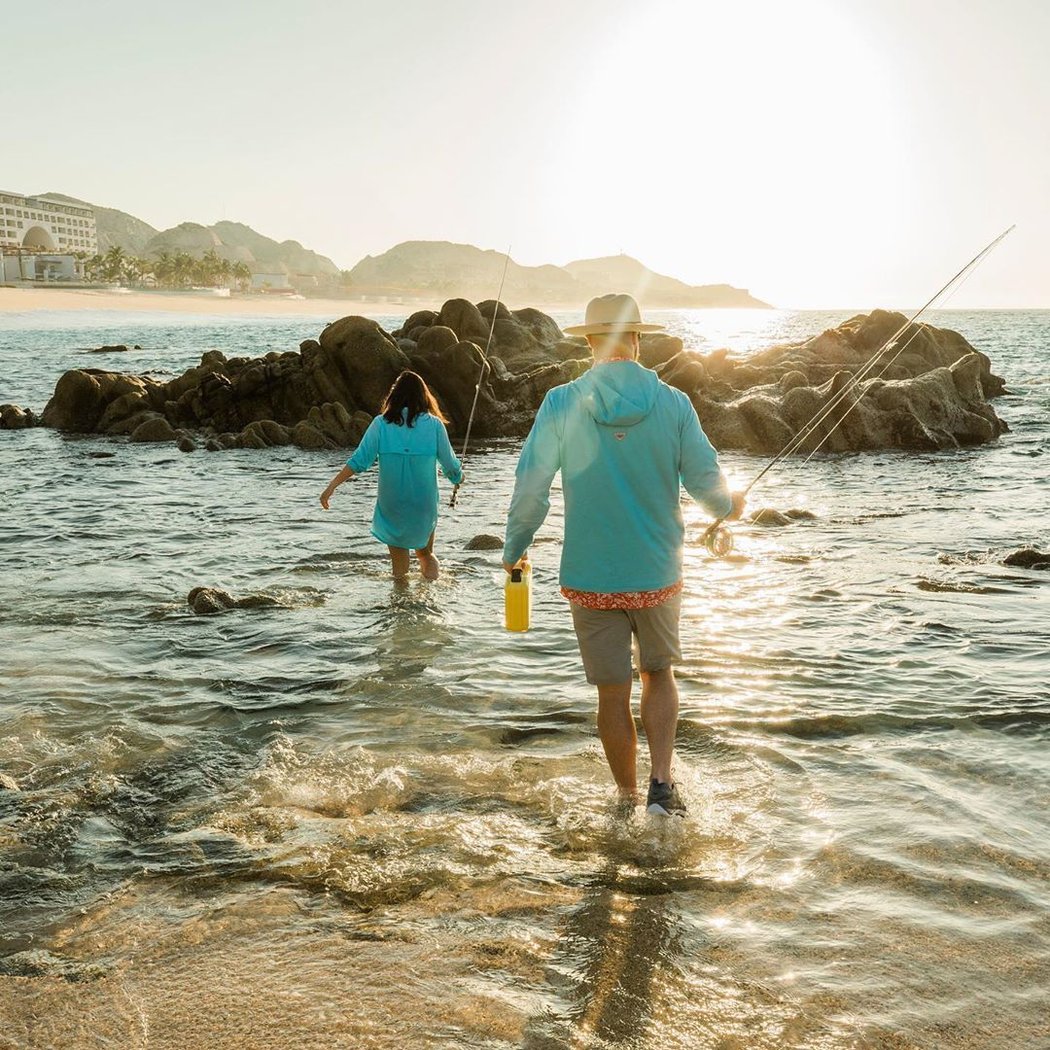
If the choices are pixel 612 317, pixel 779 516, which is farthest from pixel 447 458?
pixel 779 516

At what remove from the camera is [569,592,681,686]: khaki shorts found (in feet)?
17.3

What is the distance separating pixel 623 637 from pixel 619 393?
1242 millimetres

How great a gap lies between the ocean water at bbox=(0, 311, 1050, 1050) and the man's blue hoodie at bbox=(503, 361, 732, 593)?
54.9 inches

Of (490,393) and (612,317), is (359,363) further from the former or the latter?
(612,317)

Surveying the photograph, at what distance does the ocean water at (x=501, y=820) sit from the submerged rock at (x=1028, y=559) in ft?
1.19

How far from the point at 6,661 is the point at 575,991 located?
6077 mm

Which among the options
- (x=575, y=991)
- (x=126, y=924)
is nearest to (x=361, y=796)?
(x=126, y=924)

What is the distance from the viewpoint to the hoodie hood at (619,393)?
5.13 meters

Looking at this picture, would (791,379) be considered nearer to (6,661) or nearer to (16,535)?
(16,535)

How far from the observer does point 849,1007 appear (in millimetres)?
3951

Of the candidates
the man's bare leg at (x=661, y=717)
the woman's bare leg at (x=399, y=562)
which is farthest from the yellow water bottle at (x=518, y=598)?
the woman's bare leg at (x=399, y=562)

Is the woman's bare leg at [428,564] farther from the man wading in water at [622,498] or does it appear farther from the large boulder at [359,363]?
the large boulder at [359,363]

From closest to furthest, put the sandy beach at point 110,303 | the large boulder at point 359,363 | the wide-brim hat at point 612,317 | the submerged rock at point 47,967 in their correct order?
the submerged rock at point 47,967 → the wide-brim hat at point 612,317 → the large boulder at point 359,363 → the sandy beach at point 110,303

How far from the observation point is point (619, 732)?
5.45 metres
